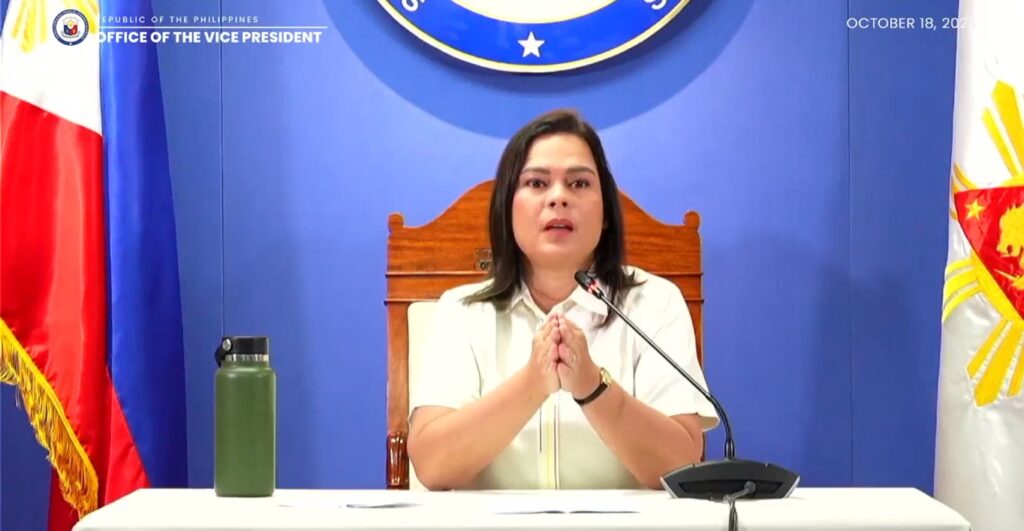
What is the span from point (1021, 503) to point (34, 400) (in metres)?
1.92

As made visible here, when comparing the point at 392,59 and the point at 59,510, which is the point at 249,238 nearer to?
the point at 392,59

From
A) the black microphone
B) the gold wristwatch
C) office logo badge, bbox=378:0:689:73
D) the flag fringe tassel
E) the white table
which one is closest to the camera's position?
the white table

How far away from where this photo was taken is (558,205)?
6.23ft

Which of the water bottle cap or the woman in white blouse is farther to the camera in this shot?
the woman in white blouse

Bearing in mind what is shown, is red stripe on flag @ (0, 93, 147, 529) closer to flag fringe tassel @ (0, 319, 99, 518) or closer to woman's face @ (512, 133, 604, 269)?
flag fringe tassel @ (0, 319, 99, 518)

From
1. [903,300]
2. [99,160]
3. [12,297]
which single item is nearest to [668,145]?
[903,300]

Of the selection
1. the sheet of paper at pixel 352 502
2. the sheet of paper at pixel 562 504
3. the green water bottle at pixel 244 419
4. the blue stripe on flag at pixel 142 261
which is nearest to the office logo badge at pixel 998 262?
the sheet of paper at pixel 562 504

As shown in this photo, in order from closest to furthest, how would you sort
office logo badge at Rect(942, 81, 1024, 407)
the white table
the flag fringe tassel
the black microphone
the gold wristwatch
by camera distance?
1. the white table
2. the black microphone
3. the gold wristwatch
4. office logo badge at Rect(942, 81, 1024, 407)
5. the flag fringe tassel

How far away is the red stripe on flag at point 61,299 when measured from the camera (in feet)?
7.43

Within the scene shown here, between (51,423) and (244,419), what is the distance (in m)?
1.03

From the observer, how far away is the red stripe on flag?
227 centimetres

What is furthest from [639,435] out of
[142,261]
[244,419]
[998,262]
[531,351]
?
[142,261]

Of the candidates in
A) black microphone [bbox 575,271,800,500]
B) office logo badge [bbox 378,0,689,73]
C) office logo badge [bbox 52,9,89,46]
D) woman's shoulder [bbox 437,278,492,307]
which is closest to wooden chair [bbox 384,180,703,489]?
woman's shoulder [bbox 437,278,492,307]

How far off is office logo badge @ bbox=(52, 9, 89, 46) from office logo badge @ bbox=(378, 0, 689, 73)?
0.67 metres
